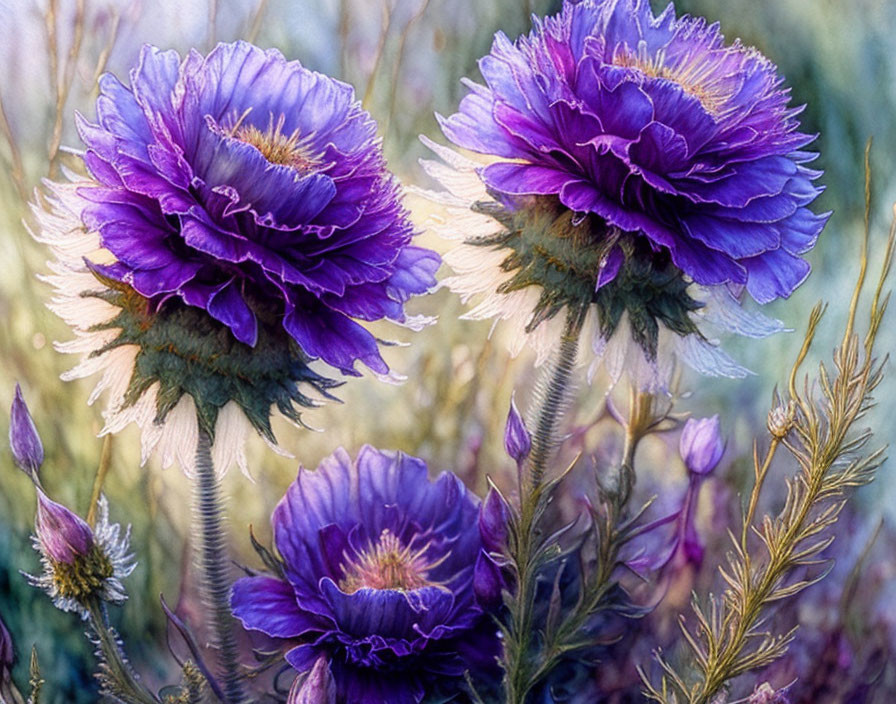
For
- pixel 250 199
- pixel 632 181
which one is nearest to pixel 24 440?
pixel 250 199

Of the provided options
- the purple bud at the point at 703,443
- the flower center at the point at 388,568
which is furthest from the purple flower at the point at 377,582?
the purple bud at the point at 703,443

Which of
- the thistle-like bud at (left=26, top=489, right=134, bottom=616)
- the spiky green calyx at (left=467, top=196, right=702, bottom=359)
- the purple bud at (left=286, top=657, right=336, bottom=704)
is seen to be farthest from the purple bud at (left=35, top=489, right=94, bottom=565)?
the spiky green calyx at (left=467, top=196, right=702, bottom=359)

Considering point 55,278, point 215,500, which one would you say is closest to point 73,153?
point 55,278

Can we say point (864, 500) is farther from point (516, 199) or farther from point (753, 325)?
point (516, 199)

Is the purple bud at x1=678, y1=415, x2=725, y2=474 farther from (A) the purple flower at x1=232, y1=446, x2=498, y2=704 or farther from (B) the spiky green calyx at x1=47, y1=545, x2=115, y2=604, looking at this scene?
(B) the spiky green calyx at x1=47, y1=545, x2=115, y2=604

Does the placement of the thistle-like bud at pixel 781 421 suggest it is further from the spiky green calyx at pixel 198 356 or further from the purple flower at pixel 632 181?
the spiky green calyx at pixel 198 356

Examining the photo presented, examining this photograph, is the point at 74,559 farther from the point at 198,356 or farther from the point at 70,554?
the point at 198,356
